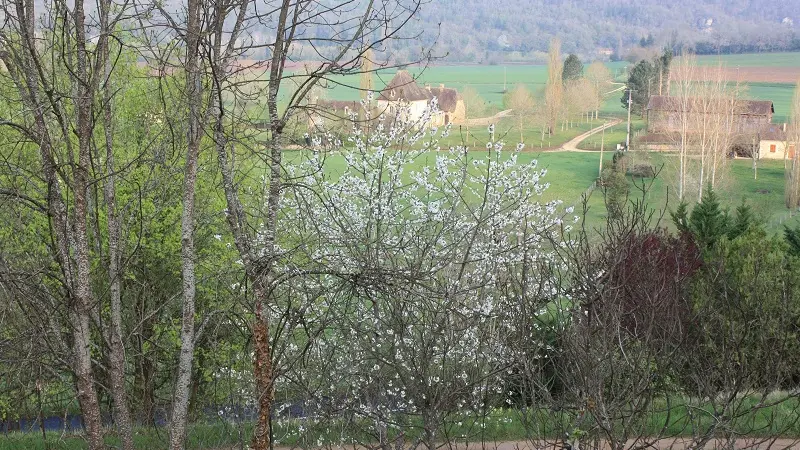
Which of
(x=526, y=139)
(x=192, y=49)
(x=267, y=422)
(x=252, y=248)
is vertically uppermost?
(x=192, y=49)

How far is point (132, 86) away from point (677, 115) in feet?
150

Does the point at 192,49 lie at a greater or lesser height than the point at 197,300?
greater

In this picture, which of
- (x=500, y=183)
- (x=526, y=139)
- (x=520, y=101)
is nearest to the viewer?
(x=500, y=183)

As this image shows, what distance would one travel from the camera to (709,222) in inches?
892

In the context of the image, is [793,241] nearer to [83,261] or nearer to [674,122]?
[83,261]

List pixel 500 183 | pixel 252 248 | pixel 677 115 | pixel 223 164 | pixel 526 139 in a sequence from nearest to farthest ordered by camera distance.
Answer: pixel 223 164, pixel 252 248, pixel 500 183, pixel 677 115, pixel 526 139

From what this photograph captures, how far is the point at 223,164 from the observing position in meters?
6.10

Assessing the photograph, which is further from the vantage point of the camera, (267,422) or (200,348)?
(200,348)

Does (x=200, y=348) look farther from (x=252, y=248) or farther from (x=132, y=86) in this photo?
(x=252, y=248)

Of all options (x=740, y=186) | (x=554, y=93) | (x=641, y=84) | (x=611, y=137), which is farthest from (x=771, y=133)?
(x=554, y=93)

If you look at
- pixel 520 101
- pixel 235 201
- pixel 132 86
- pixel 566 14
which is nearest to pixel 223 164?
pixel 235 201

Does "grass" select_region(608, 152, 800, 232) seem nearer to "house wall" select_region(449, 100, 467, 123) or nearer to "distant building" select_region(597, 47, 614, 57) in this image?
"house wall" select_region(449, 100, 467, 123)

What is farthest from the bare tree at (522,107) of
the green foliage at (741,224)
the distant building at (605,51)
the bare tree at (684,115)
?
the distant building at (605,51)

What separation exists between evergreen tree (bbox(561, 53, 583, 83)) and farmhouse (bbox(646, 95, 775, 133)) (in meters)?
17.1
